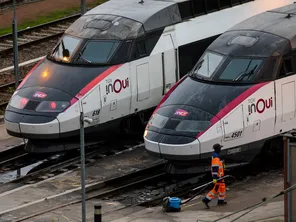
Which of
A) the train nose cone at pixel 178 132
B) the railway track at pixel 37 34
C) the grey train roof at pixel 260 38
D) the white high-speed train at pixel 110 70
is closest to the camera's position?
the train nose cone at pixel 178 132

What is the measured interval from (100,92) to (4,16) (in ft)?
51.5

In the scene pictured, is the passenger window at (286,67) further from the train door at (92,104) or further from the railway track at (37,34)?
the railway track at (37,34)


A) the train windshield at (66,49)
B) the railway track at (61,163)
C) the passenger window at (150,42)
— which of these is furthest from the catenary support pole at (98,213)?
the passenger window at (150,42)

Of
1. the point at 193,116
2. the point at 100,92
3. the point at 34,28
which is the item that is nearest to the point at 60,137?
the point at 100,92

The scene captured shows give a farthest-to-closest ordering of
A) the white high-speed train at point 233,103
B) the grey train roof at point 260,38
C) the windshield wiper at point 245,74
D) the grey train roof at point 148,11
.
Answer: the grey train roof at point 148,11
the grey train roof at point 260,38
the windshield wiper at point 245,74
the white high-speed train at point 233,103

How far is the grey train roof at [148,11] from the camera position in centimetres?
2953

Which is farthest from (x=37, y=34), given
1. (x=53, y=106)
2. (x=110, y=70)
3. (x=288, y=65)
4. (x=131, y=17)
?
(x=288, y=65)

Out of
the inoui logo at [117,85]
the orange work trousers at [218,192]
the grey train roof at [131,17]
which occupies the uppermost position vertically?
the grey train roof at [131,17]

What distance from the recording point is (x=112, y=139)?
30.2 metres

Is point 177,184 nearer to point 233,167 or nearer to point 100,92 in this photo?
point 233,167

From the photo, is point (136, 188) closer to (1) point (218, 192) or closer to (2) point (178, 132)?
(2) point (178, 132)

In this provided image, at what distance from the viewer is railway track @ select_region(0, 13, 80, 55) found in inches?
1543

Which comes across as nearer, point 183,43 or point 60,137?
point 60,137

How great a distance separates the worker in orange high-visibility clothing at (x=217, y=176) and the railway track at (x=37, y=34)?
15.1 m
